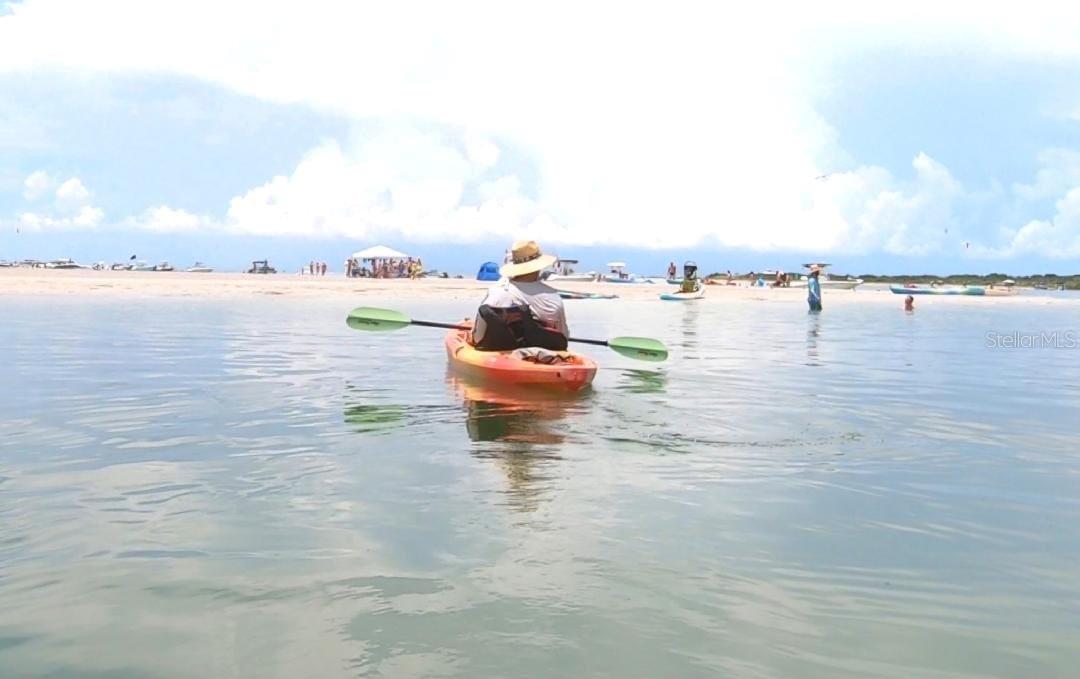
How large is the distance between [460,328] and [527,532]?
9.81m

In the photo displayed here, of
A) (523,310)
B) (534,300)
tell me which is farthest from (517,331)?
(534,300)

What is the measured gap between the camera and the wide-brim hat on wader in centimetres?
1180

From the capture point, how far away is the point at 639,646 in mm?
3922

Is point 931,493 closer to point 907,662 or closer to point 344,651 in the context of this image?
point 907,662

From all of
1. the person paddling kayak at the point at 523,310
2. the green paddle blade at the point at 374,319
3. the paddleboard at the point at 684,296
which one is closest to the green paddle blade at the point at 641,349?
the person paddling kayak at the point at 523,310

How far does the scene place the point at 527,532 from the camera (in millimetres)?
5461

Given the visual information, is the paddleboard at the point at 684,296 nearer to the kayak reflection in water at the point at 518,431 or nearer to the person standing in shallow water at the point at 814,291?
the person standing in shallow water at the point at 814,291

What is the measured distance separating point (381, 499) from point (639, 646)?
8.96 ft

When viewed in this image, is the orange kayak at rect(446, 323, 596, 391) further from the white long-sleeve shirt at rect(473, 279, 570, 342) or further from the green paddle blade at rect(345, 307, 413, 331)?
the green paddle blade at rect(345, 307, 413, 331)

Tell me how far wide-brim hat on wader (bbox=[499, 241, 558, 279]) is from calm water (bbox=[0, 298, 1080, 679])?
1726mm

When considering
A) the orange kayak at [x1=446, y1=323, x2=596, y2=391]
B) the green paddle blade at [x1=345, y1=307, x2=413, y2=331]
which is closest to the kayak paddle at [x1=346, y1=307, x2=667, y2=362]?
the green paddle blade at [x1=345, y1=307, x2=413, y2=331]

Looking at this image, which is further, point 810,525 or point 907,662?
point 810,525

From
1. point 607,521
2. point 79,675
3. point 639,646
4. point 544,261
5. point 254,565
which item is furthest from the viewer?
point 544,261

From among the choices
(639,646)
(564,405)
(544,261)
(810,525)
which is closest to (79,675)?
(639,646)
